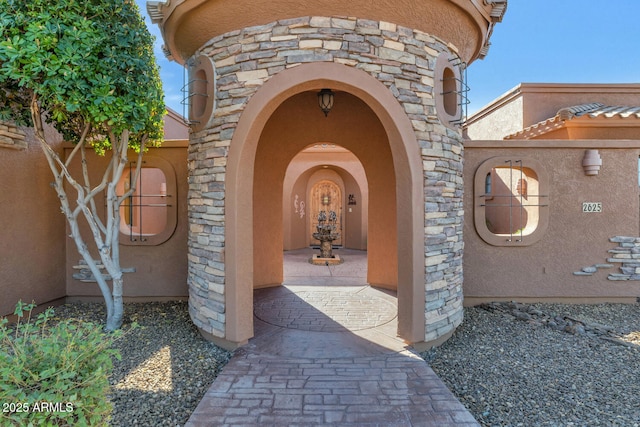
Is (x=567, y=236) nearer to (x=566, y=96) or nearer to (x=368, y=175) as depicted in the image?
(x=368, y=175)

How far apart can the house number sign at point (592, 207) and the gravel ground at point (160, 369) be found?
660 centimetres

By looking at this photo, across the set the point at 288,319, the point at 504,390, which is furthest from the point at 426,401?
the point at 288,319

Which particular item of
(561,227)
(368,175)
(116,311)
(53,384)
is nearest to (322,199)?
(368,175)

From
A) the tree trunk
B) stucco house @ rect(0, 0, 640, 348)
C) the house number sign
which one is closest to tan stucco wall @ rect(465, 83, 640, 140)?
stucco house @ rect(0, 0, 640, 348)

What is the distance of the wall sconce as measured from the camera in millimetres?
5734

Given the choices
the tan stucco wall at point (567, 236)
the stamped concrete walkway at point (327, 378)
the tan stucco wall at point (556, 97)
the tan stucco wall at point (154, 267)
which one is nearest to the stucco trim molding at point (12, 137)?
the tan stucco wall at point (154, 267)

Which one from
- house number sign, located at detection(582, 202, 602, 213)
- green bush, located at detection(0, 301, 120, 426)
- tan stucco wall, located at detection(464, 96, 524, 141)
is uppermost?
tan stucco wall, located at detection(464, 96, 524, 141)

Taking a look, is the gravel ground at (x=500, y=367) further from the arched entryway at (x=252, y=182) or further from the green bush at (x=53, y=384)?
the green bush at (x=53, y=384)

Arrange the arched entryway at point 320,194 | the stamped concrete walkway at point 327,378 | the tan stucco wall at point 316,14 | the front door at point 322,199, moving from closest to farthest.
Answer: the stamped concrete walkway at point 327,378 → the tan stucco wall at point 316,14 → the arched entryway at point 320,194 → the front door at point 322,199

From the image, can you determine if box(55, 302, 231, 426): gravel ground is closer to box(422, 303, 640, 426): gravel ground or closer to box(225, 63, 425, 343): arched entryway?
box(225, 63, 425, 343): arched entryway

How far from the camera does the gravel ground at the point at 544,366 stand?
2955 mm

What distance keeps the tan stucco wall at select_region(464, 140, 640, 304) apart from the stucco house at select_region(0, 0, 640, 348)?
26 millimetres

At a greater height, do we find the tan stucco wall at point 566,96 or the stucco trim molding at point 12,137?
the tan stucco wall at point 566,96

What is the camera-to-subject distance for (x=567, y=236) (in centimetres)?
588
